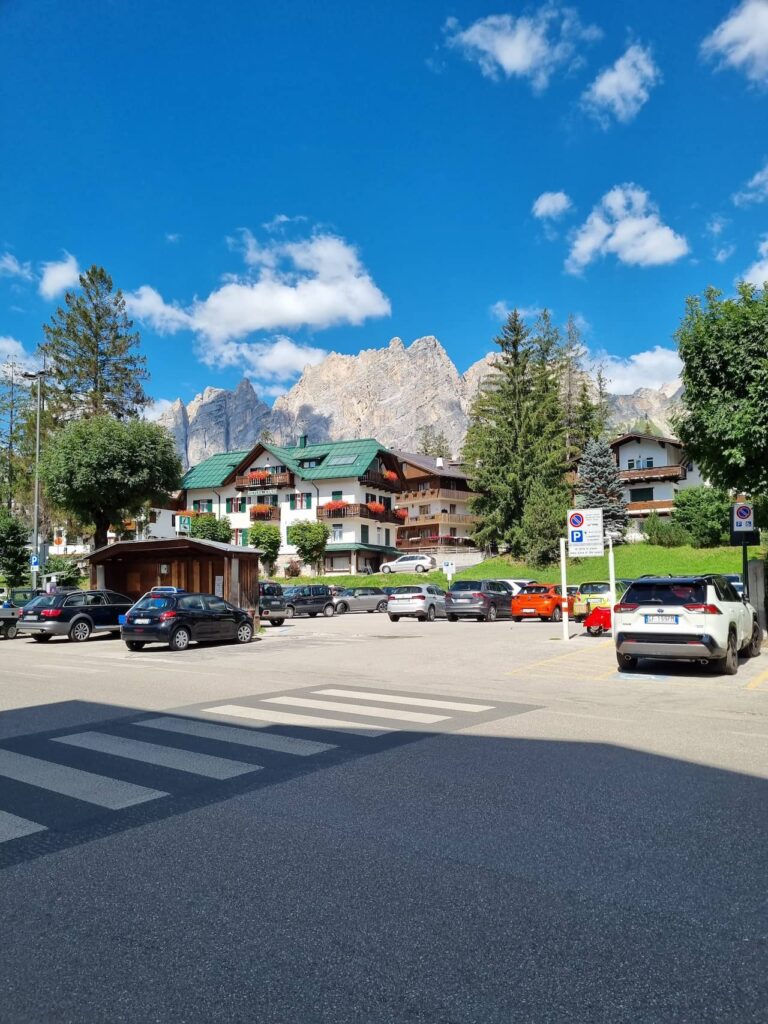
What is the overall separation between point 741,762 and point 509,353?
194 ft

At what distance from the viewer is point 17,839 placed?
511 centimetres

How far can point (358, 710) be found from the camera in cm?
1048

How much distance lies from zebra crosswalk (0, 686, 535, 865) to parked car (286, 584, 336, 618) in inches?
1094

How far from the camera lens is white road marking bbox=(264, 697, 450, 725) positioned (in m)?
9.72

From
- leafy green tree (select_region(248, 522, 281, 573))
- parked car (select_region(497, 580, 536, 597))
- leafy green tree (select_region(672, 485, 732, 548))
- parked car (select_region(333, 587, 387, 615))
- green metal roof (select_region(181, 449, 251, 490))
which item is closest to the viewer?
parked car (select_region(497, 580, 536, 597))

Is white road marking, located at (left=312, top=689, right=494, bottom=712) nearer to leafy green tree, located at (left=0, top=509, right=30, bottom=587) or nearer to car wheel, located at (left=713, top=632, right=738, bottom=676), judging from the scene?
car wheel, located at (left=713, top=632, right=738, bottom=676)

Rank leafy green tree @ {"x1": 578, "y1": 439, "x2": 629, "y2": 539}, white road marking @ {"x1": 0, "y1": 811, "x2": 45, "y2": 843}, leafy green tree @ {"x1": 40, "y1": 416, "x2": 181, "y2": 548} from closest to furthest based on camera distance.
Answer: white road marking @ {"x1": 0, "y1": 811, "x2": 45, "y2": 843}
leafy green tree @ {"x1": 40, "y1": 416, "x2": 181, "y2": 548}
leafy green tree @ {"x1": 578, "y1": 439, "x2": 629, "y2": 539}

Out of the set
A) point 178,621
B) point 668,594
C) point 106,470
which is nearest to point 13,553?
point 106,470

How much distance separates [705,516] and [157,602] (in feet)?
125

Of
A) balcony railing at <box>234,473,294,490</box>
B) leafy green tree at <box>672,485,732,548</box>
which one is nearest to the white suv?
leafy green tree at <box>672,485,732,548</box>

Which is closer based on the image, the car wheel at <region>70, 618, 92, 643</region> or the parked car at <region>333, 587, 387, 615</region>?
the car wheel at <region>70, 618, 92, 643</region>

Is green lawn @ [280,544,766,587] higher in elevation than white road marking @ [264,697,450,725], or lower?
higher

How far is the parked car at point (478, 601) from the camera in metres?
34.0

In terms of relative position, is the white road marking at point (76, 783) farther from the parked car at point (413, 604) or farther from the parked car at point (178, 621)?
the parked car at point (413, 604)
